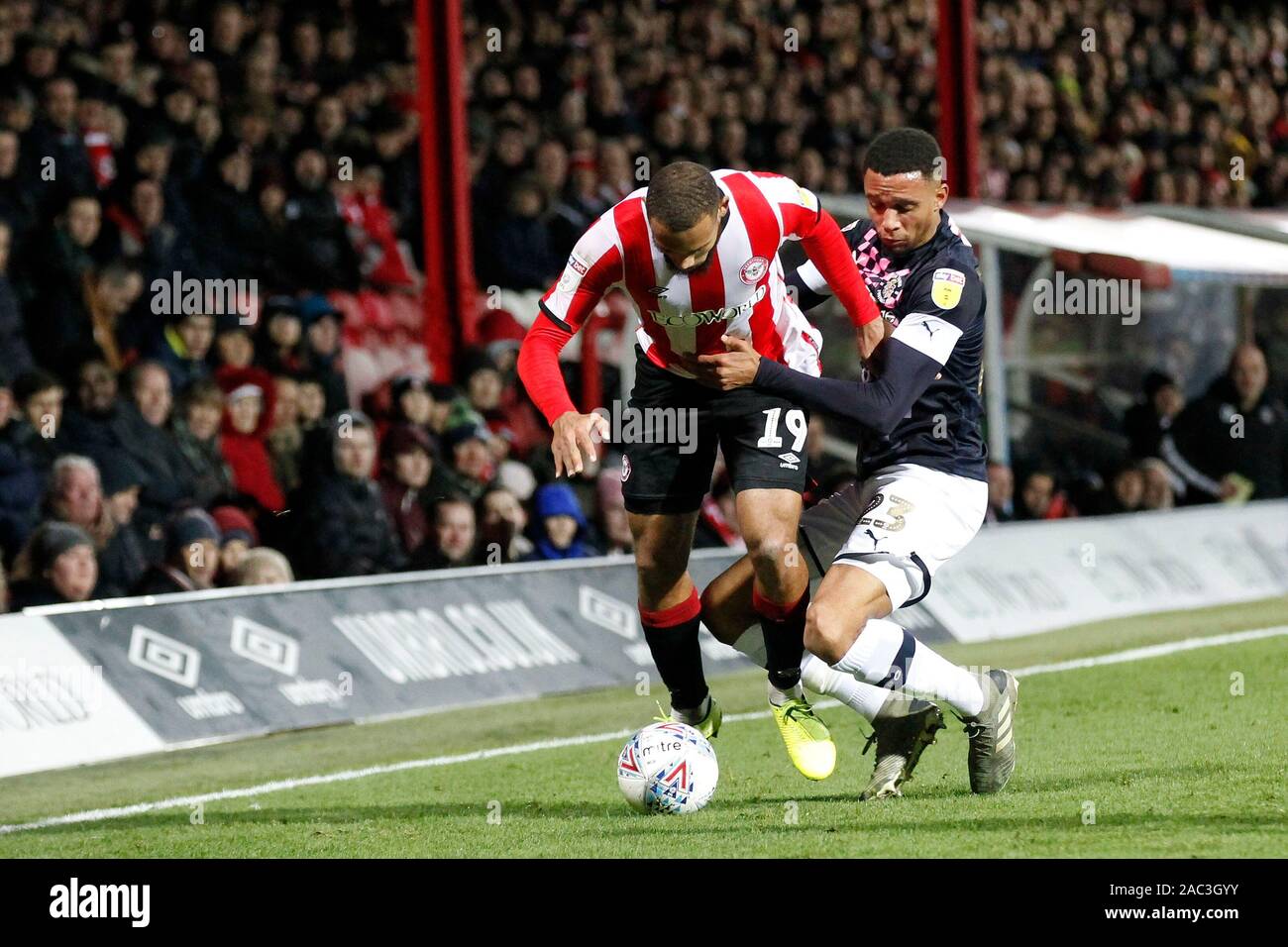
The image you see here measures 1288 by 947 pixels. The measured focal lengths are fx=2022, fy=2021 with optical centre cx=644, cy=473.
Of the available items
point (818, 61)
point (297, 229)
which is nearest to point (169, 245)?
point (297, 229)

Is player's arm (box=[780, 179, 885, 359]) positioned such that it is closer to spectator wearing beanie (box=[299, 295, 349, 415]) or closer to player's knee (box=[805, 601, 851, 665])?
player's knee (box=[805, 601, 851, 665])

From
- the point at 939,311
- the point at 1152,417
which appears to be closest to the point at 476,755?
the point at 939,311

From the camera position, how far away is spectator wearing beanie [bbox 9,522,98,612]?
933 cm

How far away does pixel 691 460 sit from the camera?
7.20 meters

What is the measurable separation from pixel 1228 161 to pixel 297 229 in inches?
485

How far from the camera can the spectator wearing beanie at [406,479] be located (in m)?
11.2

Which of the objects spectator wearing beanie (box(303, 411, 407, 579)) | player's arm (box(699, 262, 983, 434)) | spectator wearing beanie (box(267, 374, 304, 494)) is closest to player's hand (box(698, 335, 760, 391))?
player's arm (box(699, 262, 983, 434))

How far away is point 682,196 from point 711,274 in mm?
486

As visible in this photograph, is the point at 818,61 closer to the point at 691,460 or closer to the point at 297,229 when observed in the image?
the point at 297,229

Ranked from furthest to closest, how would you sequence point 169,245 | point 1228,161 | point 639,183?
point 1228,161, point 639,183, point 169,245

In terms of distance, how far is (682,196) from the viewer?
6.43 metres

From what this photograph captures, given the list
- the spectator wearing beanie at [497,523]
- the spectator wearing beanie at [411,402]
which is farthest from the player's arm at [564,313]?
the spectator wearing beanie at [411,402]

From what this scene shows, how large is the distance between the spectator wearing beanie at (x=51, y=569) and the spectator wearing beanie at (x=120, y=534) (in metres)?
0.41
